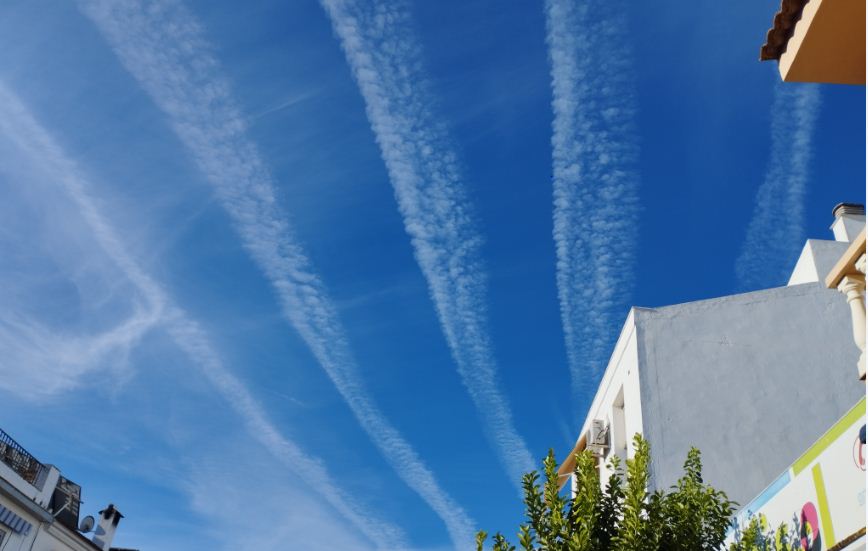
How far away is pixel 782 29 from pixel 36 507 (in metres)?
23.3

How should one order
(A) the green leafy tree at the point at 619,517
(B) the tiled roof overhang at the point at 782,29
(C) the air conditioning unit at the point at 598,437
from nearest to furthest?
(B) the tiled roof overhang at the point at 782,29, (A) the green leafy tree at the point at 619,517, (C) the air conditioning unit at the point at 598,437

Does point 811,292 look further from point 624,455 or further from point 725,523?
point 725,523

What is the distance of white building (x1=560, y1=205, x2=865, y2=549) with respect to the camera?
52.4 feet

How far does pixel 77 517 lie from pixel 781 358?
73.1 feet

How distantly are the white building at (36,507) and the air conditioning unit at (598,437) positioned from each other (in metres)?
15.2

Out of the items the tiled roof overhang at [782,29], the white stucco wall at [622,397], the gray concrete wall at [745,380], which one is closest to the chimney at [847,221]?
the gray concrete wall at [745,380]

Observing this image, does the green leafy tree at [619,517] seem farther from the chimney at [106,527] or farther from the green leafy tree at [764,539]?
the chimney at [106,527]

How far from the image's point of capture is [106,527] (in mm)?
30172

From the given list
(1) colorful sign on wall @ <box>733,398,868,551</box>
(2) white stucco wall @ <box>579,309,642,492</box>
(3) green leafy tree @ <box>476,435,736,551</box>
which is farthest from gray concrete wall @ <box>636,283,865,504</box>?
(3) green leafy tree @ <box>476,435,736,551</box>

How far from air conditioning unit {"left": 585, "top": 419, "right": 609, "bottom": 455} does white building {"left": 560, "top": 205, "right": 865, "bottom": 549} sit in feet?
0.16

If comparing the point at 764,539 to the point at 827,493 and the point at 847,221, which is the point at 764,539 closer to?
the point at 827,493

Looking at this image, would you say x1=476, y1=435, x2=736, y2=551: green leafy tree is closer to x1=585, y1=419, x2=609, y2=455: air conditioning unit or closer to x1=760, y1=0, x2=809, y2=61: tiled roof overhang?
x1=760, y1=0, x2=809, y2=61: tiled roof overhang

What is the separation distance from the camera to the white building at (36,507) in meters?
22.5

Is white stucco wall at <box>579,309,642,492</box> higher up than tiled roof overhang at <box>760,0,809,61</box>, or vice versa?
white stucco wall at <box>579,309,642,492</box>
